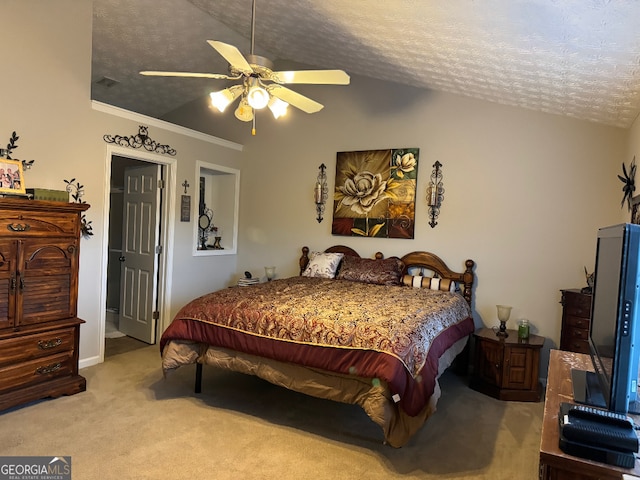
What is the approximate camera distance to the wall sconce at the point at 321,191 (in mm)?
5031

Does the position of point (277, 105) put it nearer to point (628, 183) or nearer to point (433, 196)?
point (433, 196)

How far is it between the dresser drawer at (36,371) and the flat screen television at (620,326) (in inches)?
134

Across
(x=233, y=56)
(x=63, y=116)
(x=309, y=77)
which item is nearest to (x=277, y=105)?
(x=309, y=77)

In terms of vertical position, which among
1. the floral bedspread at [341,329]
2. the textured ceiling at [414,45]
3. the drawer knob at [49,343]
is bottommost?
the drawer knob at [49,343]

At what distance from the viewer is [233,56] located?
2295mm

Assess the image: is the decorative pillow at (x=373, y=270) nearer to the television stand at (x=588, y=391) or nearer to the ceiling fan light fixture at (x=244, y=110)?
the ceiling fan light fixture at (x=244, y=110)

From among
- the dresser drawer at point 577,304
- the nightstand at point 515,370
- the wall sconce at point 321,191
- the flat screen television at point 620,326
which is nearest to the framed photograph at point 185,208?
the wall sconce at point 321,191

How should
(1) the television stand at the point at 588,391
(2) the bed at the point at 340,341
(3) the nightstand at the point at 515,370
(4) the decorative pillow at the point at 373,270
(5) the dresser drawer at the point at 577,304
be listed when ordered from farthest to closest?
1. (4) the decorative pillow at the point at 373,270
2. (3) the nightstand at the point at 515,370
3. (5) the dresser drawer at the point at 577,304
4. (2) the bed at the point at 340,341
5. (1) the television stand at the point at 588,391

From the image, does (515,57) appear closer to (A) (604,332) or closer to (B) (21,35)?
(A) (604,332)

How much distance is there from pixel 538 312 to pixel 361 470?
2.50 meters

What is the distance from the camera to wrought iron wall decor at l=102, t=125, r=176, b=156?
13.3 ft

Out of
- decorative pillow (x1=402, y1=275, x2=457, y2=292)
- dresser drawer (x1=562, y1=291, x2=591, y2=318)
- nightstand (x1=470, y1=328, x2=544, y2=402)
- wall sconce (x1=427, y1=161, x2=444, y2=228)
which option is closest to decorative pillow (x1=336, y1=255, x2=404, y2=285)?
decorative pillow (x1=402, y1=275, x2=457, y2=292)

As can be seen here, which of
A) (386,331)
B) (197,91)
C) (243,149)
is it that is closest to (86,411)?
(386,331)

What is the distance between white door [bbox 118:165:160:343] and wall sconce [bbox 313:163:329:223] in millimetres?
1816
